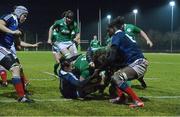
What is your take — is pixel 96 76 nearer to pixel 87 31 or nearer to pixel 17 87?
pixel 17 87

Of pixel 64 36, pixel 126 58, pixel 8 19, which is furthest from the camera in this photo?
pixel 64 36

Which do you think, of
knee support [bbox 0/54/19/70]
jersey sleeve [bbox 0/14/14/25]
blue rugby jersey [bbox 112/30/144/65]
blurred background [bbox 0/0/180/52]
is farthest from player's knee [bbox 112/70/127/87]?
blurred background [bbox 0/0/180/52]

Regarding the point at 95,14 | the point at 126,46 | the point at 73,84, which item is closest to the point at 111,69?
the point at 73,84

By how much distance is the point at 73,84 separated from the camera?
12234 millimetres

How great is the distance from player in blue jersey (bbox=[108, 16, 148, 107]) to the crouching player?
3.51 feet

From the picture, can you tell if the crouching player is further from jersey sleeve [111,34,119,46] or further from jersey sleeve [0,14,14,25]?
jersey sleeve [0,14,14,25]

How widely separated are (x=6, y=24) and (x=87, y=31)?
252 feet

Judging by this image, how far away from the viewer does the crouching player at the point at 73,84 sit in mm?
12125

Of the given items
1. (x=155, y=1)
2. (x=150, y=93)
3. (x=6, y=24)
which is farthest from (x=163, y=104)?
(x=155, y=1)

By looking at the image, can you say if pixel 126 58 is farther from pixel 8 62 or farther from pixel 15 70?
pixel 8 62

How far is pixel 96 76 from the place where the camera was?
12227 millimetres

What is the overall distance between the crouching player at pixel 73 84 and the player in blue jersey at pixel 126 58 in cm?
107

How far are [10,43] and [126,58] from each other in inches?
101

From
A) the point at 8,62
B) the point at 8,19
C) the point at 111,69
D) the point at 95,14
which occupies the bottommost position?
the point at 111,69
